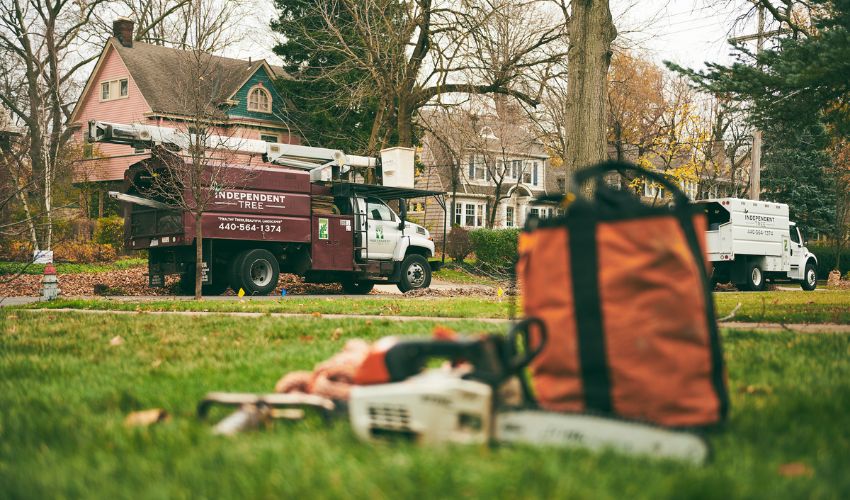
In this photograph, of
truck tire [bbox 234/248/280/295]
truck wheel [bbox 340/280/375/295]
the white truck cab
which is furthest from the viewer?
truck wheel [bbox 340/280/375/295]

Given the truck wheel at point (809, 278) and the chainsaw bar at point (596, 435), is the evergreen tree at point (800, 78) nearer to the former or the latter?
the chainsaw bar at point (596, 435)

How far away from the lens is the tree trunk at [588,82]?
12.2m

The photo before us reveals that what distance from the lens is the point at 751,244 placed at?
90.0ft

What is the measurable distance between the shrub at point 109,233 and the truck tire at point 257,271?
36.1ft

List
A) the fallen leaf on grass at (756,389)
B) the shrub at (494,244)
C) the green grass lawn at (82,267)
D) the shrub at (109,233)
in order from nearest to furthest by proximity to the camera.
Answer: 1. the fallen leaf on grass at (756,389)
2. the green grass lawn at (82,267)
3. the shrub at (109,233)
4. the shrub at (494,244)

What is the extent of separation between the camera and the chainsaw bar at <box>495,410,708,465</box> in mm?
2859

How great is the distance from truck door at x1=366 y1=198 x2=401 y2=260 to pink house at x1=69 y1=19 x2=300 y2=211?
19.8 meters

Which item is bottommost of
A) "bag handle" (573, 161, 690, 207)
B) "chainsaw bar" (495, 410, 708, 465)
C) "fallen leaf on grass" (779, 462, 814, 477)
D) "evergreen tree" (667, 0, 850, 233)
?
"fallen leaf on grass" (779, 462, 814, 477)

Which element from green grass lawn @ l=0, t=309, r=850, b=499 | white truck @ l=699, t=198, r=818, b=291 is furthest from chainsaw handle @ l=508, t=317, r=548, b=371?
white truck @ l=699, t=198, r=818, b=291

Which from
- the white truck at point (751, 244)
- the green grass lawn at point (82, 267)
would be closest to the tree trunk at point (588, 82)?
the white truck at point (751, 244)

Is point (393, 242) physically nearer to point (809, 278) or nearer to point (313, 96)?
point (313, 96)

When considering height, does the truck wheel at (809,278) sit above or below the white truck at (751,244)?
below

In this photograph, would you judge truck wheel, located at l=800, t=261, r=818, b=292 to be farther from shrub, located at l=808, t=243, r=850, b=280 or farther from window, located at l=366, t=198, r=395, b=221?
window, located at l=366, t=198, r=395, b=221

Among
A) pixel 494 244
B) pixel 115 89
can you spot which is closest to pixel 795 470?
pixel 494 244
